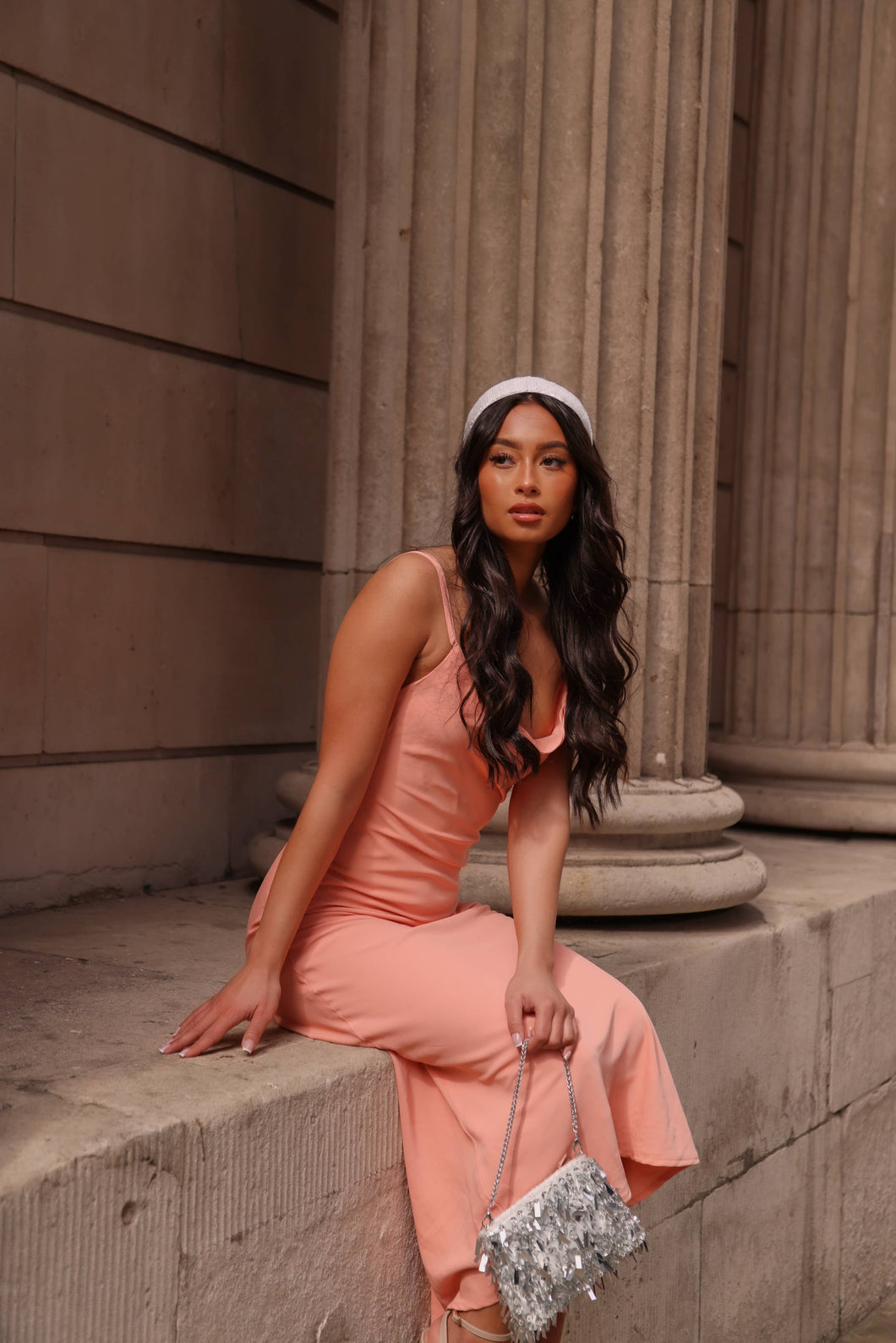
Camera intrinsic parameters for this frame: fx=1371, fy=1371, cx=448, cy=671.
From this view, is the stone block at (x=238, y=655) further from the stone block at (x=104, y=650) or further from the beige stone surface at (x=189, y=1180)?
the beige stone surface at (x=189, y=1180)

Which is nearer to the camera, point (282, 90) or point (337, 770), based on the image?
point (337, 770)

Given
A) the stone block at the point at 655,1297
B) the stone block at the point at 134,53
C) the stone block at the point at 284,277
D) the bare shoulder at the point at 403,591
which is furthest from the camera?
the stone block at the point at 284,277

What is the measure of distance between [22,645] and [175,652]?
69 cm

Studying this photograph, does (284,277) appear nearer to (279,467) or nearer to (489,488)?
(279,467)

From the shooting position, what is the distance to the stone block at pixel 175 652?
4734mm

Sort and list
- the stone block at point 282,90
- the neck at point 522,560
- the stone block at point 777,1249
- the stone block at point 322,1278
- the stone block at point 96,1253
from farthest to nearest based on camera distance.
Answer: the stone block at point 282,90 < the stone block at point 777,1249 < the neck at point 522,560 < the stone block at point 322,1278 < the stone block at point 96,1253

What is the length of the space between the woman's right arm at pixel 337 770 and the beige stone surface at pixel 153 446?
209 cm

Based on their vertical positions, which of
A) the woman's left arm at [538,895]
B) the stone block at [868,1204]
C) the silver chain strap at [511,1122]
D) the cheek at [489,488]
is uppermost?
the cheek at [489,488]

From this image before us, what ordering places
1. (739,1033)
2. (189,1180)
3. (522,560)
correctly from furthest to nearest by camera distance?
(739,1033), (522,560), (189,1180)

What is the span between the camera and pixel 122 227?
15.8 ft

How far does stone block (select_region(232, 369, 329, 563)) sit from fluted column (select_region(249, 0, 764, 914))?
81 cm

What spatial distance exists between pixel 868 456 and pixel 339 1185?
5.09 metres

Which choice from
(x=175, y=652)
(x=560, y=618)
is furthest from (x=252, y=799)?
(x=560, y=618)

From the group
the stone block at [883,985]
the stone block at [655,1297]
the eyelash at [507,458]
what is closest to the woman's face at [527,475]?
the eyelash at [507,458]
